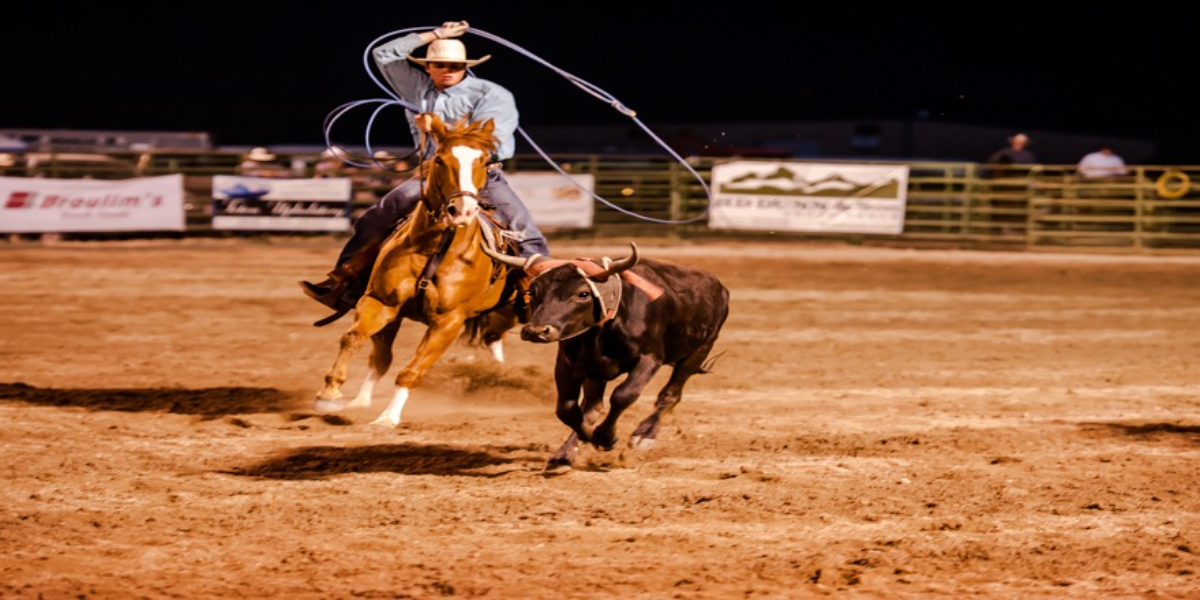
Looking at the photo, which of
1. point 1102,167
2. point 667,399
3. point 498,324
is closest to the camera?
point 667,399

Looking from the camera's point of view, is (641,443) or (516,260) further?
(641,443)

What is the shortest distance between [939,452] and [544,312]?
2.17 m

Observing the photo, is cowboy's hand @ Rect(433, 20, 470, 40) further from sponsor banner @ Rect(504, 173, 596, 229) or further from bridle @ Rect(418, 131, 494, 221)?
sponsor banner @ Rect(504, 173, 596, 229)

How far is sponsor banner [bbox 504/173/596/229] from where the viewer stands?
1942cm

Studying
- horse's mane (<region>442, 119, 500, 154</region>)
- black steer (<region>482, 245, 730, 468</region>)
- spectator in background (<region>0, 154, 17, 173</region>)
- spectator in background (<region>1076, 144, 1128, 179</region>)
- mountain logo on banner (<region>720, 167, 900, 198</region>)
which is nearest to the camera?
black steer (<region>482, 245, 730, 468</region>)

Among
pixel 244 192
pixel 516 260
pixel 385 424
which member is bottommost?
pixel 385 424

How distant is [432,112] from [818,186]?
13.3m

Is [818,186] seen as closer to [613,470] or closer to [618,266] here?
[613,470]

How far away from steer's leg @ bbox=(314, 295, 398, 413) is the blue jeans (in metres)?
0.44

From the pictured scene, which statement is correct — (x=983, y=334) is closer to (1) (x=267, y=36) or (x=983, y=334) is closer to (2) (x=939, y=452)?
(2) (x=939, y=452)

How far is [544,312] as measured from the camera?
199 inches

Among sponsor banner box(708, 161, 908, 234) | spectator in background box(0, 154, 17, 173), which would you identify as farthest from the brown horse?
spectator in background box(0, 154, 17, 173)

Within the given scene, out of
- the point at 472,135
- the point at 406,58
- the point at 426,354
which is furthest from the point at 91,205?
the point at 472,135

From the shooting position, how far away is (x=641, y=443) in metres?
5.98
